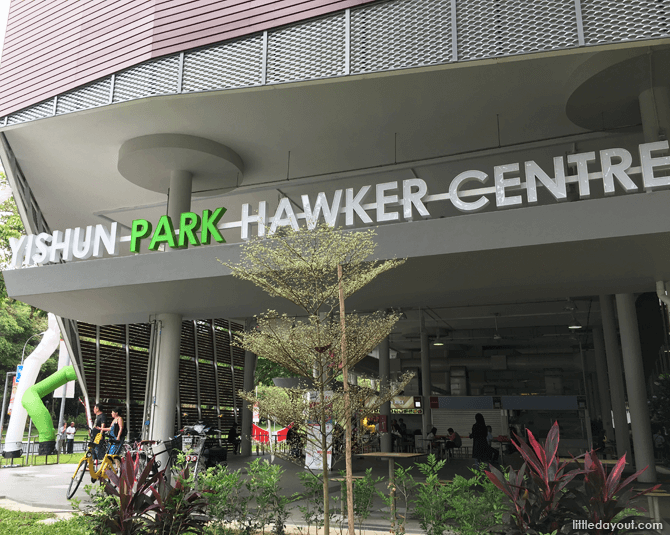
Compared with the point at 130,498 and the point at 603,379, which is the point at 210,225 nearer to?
the point at 130,498

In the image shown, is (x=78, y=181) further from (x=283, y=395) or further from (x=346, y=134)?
(x=283, y=395)

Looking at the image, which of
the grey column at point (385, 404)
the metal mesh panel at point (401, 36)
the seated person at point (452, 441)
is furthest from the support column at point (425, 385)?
the metal mesh panel at point (401, 36)

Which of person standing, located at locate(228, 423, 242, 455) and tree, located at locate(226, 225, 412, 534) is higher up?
tree, located at locate(226, 225, 412, 534)

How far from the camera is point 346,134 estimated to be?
40.4 feet

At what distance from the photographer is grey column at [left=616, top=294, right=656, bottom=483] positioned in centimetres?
1182

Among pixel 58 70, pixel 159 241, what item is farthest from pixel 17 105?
pixel 159 241

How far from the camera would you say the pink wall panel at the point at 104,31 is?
924cm

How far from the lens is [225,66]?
29.7 ft

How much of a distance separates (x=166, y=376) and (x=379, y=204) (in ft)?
20.6

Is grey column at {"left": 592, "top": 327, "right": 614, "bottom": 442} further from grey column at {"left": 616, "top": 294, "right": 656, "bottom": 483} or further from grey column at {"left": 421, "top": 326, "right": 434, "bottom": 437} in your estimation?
grey column at {"left": 616, "top": 294, "right": 656, "bottom": 483}

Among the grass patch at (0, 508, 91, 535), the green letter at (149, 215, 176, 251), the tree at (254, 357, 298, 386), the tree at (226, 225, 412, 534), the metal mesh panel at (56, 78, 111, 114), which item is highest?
the metal mesh panel at (56, 78, 111, 114)

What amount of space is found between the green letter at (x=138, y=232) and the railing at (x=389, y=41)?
7.69ft

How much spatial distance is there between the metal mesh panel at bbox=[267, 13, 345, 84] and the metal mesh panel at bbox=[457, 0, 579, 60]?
5.97ft

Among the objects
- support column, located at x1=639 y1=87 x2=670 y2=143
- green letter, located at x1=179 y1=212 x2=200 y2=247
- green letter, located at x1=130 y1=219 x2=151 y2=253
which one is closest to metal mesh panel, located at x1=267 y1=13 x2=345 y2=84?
green letter, located at x1=179 y1=212 x2=200 y2=247
